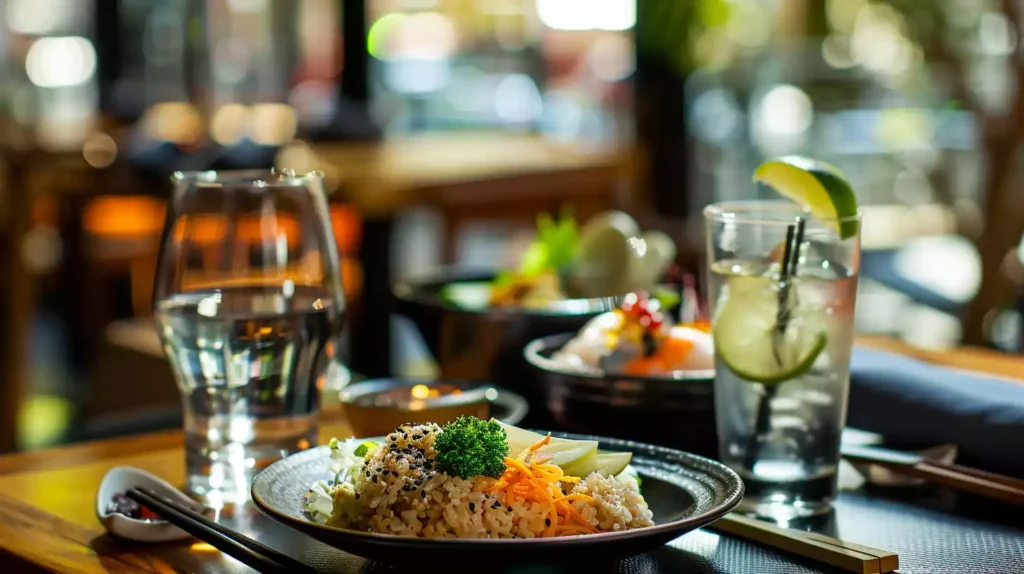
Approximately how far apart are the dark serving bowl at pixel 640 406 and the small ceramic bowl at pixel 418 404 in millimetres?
59

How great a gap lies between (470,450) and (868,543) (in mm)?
335

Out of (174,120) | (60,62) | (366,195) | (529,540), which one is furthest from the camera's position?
(60,62)

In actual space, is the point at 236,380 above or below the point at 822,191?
below

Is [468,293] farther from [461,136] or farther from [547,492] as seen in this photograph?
[461,136]

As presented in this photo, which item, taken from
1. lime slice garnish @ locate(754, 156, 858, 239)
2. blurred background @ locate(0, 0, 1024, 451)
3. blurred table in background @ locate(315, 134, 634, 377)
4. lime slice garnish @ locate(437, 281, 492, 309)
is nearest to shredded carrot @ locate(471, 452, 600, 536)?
lime slice garnish @ locate(754, 156, 858, 239)

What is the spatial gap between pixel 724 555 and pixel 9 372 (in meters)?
3.54

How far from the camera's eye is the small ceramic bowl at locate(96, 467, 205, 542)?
3.08 feet

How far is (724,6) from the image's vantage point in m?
4.90

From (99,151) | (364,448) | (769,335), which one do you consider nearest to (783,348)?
(769,335)

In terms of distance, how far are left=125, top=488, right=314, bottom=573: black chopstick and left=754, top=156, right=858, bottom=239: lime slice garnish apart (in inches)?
19.7

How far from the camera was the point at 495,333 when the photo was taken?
141cm

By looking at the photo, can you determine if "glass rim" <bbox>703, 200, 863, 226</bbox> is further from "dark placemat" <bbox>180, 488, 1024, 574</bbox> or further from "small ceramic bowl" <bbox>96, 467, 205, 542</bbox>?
"small ceramic bowl" <bbox>96, 467, 205, 542</bbox>

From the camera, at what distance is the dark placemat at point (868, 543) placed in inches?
33.0

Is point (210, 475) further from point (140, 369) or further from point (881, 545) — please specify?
point (140, 369)
